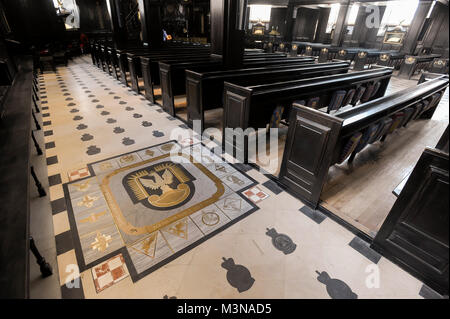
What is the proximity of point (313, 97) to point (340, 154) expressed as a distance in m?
1.53

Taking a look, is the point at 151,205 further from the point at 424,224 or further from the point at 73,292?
the point at 424,224

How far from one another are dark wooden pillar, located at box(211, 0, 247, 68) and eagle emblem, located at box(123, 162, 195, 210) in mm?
2596

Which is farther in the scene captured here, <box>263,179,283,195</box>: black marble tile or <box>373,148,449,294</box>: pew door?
<box>263,179,283,195</box>: black marble tile

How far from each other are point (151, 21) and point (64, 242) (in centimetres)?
781

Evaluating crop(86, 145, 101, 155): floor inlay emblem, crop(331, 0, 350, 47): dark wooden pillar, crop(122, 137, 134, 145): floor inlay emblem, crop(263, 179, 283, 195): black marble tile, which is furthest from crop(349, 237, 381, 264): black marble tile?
crop(331, 0, 350, 47): dark wooden pillar

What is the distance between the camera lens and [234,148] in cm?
298

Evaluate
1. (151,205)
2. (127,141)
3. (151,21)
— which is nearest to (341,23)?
(151,21)

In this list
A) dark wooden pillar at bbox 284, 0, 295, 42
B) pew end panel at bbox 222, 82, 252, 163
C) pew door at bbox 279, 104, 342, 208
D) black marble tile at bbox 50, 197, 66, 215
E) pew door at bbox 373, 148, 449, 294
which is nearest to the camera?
pew door at bbox 373, 148, 449, 294

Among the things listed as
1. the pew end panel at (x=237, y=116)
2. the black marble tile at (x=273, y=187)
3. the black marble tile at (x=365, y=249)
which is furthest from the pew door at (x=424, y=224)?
the pew end panel at (x=237, y=116)

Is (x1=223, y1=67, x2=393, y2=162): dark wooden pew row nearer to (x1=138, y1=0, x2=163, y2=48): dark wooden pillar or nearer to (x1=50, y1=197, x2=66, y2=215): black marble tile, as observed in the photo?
(x1=50, y1=197, x2=66, y2=215): black marble tile

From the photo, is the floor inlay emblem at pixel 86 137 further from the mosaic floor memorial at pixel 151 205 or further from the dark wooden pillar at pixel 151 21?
the dark wooden pillar at pixel 151 21

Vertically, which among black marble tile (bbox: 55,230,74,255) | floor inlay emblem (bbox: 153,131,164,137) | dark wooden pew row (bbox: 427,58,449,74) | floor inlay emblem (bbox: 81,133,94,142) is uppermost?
dark wooden pew row (bbox: 427,58,449,74)

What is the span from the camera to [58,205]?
7.02 ft

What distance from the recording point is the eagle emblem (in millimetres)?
2240
